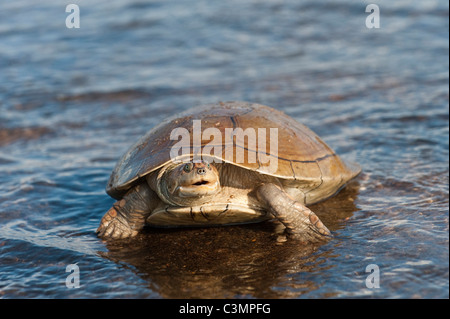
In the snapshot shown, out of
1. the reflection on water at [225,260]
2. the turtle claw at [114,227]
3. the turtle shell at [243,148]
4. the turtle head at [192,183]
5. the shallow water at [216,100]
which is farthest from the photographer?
the turtle claw at [114,227]

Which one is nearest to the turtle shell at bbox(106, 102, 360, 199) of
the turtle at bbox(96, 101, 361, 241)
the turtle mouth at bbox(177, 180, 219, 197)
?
the turtle at bbox(96, 101, 361, 241)

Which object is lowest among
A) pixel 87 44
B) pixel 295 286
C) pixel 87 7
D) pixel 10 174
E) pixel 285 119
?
pixel 295 286

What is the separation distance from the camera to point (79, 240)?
3.99 metres

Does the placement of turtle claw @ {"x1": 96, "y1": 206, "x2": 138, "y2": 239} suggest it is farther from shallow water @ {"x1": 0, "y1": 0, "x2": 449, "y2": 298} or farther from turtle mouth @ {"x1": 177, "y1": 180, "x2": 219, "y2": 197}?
turtle mouth @ {"x1": 177, "y1": 180, "x2": 219, "y2": 197}

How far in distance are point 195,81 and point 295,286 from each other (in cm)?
568

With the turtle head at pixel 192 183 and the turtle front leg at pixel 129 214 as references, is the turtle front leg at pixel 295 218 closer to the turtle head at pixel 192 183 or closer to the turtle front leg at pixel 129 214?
the turtle head at pixel 192 183

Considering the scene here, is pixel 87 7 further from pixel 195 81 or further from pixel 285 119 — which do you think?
pixel 285 119

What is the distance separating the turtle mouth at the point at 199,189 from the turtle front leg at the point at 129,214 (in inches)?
18.7

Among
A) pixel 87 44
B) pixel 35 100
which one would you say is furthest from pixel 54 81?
pixel 87 44

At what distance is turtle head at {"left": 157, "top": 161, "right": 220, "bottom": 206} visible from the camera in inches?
142

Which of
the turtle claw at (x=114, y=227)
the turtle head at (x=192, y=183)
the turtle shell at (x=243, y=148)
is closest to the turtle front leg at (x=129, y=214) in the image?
the turtle claw at (x=114, y=227)

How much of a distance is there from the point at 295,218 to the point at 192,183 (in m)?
0.77

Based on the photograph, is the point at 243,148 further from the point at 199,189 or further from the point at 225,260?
the point at 225,260

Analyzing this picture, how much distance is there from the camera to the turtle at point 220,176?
377 centimetres
